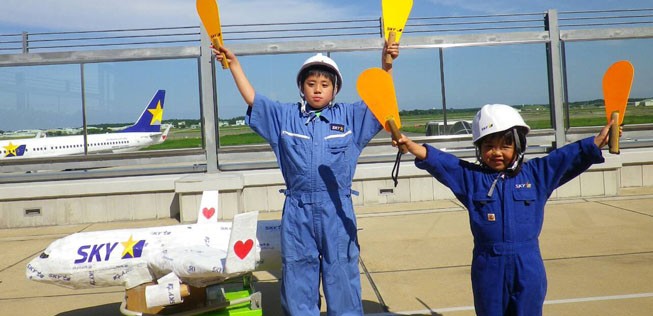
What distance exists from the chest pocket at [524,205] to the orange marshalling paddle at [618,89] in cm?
41

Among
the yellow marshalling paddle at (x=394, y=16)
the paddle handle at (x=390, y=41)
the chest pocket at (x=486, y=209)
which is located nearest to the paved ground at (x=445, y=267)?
the chest pocket at (x=486, y=209)

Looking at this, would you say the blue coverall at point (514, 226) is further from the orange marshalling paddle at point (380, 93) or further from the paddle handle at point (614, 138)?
the orange marshalling paddle at point (380, 93)

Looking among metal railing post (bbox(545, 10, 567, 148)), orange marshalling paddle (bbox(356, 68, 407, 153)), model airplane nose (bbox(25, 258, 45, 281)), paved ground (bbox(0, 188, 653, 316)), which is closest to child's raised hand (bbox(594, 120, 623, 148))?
orange marshalling paddle (bbox(356, 68, 407, 153))

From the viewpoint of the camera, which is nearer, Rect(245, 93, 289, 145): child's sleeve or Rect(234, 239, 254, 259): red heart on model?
Rect(245, 93, 289, 145): child's sleeve

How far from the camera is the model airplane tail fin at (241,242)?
335 cm

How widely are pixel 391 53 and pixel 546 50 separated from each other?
7.59 metres

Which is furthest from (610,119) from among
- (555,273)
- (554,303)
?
(555,273)

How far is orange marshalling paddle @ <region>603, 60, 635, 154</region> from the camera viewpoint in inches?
97.9

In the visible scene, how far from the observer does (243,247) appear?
11.2ft

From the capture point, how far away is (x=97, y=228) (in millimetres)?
8000

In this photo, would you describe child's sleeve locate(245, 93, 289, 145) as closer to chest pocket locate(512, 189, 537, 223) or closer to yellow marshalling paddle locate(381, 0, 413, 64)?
yellow marshalling paddle locate(381, 0, 413, 64)

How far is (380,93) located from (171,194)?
257 inches

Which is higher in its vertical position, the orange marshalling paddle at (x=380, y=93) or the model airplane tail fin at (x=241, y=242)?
the orange marshalling paddle at (x=380, y=93)

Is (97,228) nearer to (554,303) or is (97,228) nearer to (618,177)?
(554,303)
